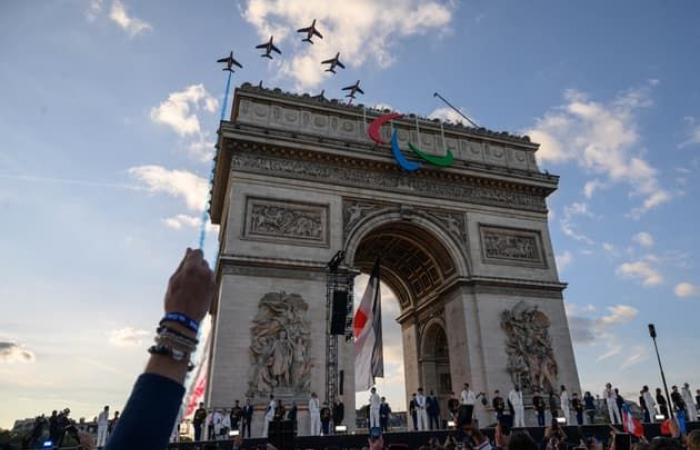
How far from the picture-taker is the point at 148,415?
1.36 metres

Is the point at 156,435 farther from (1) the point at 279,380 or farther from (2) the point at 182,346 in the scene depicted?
(1) the point at 279,380

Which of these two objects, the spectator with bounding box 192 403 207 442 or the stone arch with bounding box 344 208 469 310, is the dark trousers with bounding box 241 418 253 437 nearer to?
the spectator with bounding box 192 403 207 442

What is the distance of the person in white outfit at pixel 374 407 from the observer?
17.5 metres

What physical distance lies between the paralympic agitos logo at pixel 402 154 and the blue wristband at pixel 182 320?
2171 centimetres

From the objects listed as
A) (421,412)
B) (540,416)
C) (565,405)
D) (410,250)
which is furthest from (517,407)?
(410,250)

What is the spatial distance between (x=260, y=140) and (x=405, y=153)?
736cm

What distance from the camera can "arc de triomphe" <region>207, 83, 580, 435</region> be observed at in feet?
60.1

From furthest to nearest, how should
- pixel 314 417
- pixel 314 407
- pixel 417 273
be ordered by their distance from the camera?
pixel 417 273 → pixel 314 407 → pixel 314 417

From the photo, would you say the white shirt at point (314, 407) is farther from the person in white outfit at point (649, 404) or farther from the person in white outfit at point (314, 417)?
the person in white outfit at point (649, 404)

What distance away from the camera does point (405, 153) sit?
23562mm

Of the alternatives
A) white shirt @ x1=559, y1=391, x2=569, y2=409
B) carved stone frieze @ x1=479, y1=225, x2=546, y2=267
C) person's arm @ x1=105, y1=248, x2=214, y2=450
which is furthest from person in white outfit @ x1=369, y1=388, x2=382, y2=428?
person's arm @ x1=105, y1=248, x2=214, y2=450

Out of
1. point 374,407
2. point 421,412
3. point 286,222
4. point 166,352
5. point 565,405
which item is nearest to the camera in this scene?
point 166,352

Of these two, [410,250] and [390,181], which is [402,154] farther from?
[410,250]

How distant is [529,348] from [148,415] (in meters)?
22.6
